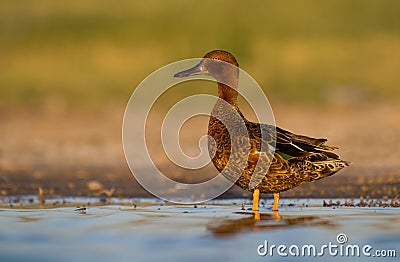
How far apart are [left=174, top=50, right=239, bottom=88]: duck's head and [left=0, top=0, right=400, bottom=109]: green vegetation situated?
27.3 feet

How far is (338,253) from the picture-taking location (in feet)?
Answer: 22.2

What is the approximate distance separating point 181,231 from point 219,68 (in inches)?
86.6

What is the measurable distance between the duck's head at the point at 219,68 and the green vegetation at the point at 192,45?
8327 millimetres

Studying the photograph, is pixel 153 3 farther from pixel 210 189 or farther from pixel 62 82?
pixel 210 189

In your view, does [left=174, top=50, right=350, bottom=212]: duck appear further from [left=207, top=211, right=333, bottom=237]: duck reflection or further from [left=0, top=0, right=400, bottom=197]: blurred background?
[left=0, top=0, right=400, bottom=197]: blurred background

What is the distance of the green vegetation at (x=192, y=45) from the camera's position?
59.6 feet

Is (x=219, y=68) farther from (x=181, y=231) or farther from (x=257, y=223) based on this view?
(x=181, y=231)

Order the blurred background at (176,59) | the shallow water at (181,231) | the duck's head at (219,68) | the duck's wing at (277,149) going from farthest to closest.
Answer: the blurred background at (176,59) < the duck's head at (219,68) < the duck's wing at (277,149) < the shallow water at (181,231)

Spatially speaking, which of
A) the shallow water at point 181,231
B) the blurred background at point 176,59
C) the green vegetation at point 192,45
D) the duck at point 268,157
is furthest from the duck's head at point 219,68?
the green vegetation at point 192,45

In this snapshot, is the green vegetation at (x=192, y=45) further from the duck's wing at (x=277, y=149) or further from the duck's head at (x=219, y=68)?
the duck's wing at (x=277, y=149)

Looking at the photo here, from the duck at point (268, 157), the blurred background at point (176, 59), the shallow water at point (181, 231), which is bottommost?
the shallow water at point (181, 231)

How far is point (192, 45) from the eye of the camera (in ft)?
61.8

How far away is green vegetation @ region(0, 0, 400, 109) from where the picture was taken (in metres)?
18.2

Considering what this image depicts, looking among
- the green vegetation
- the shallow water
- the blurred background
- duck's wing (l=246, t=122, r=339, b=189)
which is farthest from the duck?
the green vegetation
